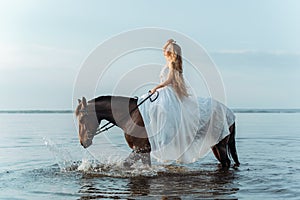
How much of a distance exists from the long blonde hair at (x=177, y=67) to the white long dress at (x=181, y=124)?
95mm

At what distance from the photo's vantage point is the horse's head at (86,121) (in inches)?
336

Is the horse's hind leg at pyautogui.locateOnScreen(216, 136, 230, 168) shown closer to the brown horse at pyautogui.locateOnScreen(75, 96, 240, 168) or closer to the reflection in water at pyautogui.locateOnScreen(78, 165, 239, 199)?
the reflection in water at pyautogui.locateOnScreen(78, 165, 239, 199)

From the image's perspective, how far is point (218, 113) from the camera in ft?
28.5

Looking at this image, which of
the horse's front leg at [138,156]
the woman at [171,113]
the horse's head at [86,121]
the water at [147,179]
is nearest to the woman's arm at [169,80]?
the woman at [171,113]

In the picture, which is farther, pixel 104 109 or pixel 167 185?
pixel 104 109

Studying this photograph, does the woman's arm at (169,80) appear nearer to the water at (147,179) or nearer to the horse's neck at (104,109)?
the horse's neck at (104,109)

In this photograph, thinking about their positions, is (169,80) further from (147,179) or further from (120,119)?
(147,179)

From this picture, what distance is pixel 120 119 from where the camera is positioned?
8.52m

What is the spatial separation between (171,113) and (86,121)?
1.66m

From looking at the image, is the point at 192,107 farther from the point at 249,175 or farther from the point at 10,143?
the point at 10,143

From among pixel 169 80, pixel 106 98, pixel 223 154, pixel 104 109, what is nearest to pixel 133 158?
pixel 104 109

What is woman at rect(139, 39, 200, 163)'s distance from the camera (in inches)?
324

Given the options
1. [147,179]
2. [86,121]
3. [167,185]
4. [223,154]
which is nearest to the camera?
[167,185]

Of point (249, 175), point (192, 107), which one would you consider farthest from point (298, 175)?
point (192, 107)
